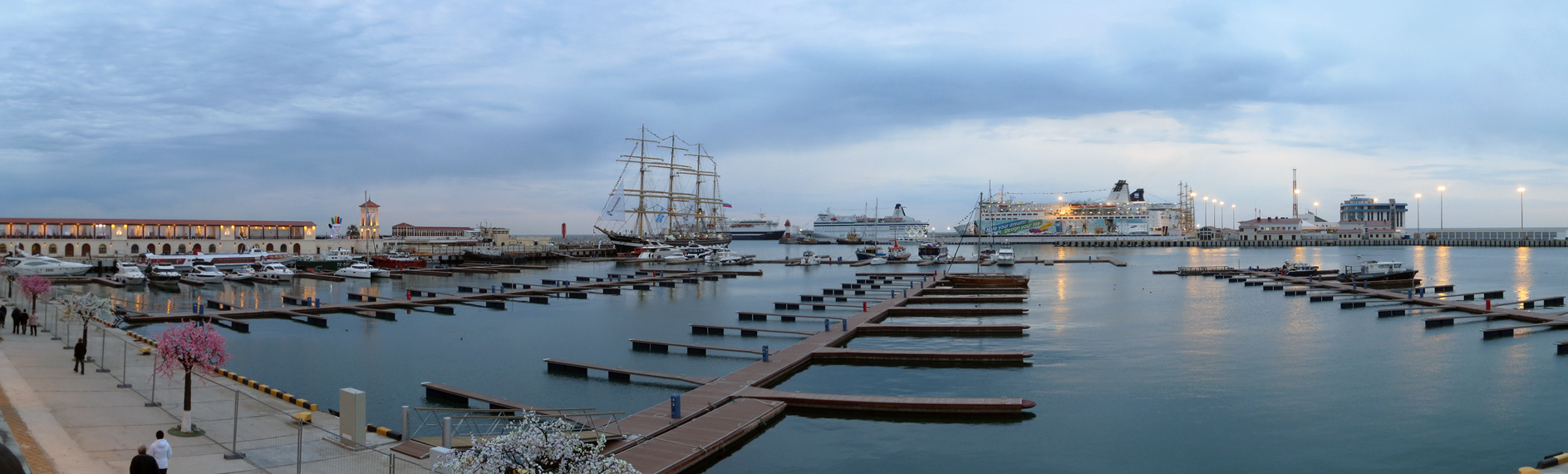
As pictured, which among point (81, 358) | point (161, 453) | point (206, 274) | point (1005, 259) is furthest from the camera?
point (1005, 259)

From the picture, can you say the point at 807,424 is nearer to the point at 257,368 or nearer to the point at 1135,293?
the point at 257,368

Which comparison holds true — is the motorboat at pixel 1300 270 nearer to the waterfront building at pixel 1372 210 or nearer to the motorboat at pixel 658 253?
the motorboat at pixel 658 253

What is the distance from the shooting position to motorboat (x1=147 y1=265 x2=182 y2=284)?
4797 centimetres

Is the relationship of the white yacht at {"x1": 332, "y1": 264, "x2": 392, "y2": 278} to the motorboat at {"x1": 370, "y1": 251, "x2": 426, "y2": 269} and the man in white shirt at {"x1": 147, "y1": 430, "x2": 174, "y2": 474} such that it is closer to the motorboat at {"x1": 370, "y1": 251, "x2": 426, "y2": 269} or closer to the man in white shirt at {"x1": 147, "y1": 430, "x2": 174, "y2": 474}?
the motorboat at {"x1": 370, "y1": 251, "x2": 426, "y2": 269}

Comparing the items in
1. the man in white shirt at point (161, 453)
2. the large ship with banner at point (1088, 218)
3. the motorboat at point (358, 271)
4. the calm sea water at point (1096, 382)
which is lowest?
the calm sea water at point (1096, 382)

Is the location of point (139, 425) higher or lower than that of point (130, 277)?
lower

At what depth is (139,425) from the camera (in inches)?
469

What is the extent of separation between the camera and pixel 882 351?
22.5 meters

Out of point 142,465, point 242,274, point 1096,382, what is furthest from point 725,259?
point 142,465

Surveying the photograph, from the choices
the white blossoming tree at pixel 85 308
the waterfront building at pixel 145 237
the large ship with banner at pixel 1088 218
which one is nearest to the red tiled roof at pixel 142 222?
the waterfront building at pixel 145 237

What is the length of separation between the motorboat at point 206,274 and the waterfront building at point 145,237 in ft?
84.0

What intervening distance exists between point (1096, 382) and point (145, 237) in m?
85.7

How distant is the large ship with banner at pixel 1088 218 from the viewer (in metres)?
146

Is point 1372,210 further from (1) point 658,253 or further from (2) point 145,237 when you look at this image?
(2) point 145,237
